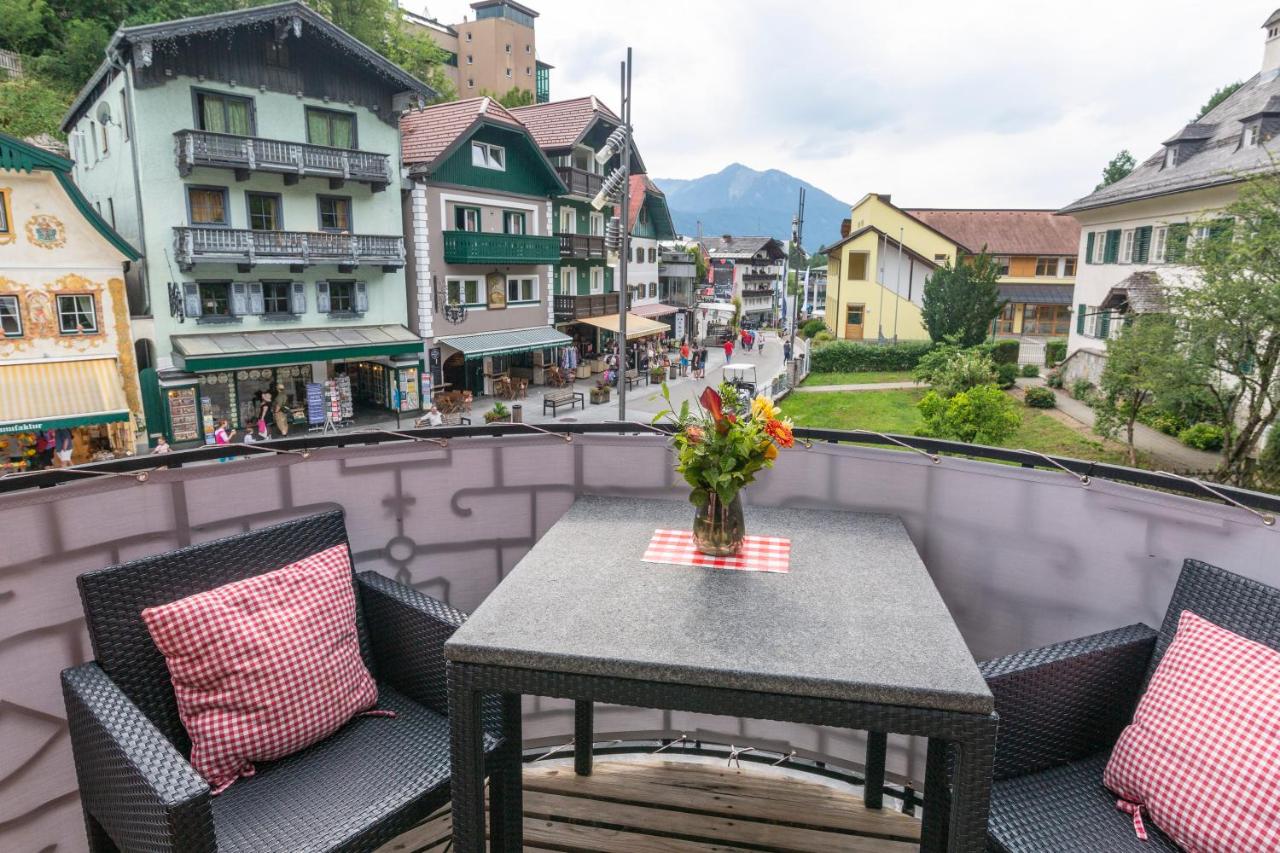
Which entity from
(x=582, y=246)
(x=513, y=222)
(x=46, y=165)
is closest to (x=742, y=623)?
(x=46, y=165)

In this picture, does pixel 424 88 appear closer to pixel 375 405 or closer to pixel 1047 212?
pixel 375 405

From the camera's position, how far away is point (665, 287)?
38.1 metres

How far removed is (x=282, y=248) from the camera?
16.5 meters

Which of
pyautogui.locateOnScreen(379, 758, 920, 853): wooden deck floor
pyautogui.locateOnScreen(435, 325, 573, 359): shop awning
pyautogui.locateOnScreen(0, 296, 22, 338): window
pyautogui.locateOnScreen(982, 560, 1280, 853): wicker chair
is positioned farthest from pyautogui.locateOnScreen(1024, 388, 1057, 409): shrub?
pyautogui.locateOnScreen(0, 296, 22, 338): window

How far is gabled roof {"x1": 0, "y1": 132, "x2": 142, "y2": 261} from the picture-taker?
12398 mm

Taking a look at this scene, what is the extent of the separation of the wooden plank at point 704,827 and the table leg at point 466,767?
2.71 feet

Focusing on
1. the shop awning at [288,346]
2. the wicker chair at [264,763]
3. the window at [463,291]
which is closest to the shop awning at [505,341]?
the window at [463,291]

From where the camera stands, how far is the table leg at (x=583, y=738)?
2855 millimetres

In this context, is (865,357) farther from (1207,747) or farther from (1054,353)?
(1207,747)

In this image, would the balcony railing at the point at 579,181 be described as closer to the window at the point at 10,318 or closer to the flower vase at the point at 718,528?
the window at the point at 10,318

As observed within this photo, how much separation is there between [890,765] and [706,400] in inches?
63.3

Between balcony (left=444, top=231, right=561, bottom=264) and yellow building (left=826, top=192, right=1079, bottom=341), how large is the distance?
18.7 m

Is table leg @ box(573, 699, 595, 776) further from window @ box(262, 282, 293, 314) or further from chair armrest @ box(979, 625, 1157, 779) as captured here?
window @ box(262, 282, 293, 314)

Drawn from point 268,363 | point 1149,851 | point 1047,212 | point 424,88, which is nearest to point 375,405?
point 268,363
